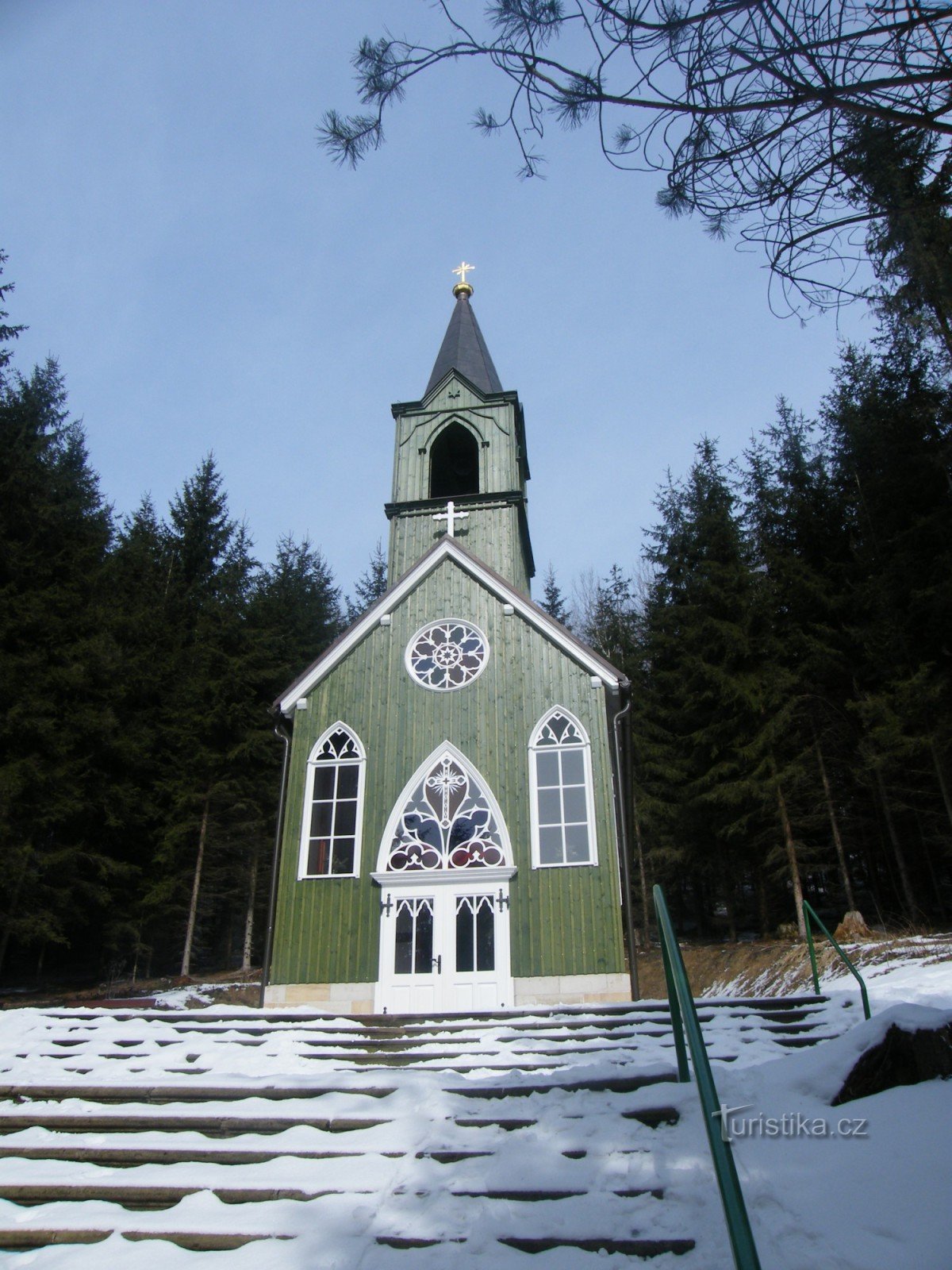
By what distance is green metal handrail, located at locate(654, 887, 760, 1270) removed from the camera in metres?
2.20

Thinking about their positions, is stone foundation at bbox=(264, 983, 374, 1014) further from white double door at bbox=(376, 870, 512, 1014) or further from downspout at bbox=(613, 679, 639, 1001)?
downspout at bbox=(613, 679, 639, 1001)

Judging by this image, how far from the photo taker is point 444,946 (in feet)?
37.4

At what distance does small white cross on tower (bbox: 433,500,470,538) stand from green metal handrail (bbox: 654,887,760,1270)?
11719mm

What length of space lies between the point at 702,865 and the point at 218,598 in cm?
1816

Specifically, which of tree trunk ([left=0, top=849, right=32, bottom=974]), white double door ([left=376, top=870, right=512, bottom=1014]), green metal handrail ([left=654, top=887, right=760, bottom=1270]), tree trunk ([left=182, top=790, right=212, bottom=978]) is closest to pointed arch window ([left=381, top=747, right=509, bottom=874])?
white double door ([left=376, top=870, right=512, bottom=1014])

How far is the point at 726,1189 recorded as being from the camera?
94.0 inches

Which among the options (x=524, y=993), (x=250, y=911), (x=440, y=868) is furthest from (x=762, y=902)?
(x=250, y=911)

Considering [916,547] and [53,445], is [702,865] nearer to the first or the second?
[916,547]

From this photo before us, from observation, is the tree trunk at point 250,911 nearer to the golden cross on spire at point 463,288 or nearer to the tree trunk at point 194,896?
the tree trunk at point 194,896

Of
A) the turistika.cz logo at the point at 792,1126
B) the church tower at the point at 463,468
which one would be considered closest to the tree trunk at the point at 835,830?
the church tower at the point at 463,468

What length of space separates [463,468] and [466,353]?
9.38ft

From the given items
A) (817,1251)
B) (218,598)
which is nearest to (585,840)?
(817,1251)

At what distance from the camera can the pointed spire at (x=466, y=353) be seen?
62.0ft

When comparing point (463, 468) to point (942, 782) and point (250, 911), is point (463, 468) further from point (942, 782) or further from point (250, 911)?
point (250, 911)
